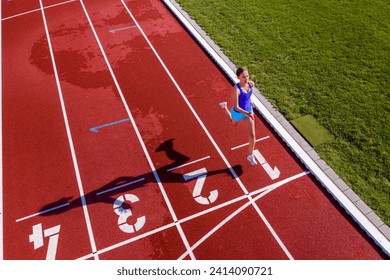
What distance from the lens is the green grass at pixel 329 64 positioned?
307 inches

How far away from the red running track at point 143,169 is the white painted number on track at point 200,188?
2 centimetres

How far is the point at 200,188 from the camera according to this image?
7578mm

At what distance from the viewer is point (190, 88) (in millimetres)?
10023

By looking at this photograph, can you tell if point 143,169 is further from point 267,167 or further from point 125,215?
point 267,167

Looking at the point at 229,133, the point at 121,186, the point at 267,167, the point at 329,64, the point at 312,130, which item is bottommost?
the point at 121,186

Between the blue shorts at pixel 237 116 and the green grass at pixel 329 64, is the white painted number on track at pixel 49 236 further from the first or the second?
the green grass at pixel 329 64

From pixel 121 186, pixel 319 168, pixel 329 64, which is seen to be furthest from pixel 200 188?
pixel 329 64

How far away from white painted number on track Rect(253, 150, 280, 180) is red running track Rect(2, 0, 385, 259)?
0.10 feet

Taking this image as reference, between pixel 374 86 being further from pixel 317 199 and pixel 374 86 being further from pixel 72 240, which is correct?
pixel 72 240

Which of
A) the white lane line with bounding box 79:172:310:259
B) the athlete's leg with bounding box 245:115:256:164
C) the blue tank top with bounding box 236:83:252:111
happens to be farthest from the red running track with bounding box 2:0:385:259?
the blue tank top with bounding box 236:83:252:111

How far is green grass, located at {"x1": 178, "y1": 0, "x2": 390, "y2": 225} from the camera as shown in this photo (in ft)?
25.6

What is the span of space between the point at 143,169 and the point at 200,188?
5.02 feet

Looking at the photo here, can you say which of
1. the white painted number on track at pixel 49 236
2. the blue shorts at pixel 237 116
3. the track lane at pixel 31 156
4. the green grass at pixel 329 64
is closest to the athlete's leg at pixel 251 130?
the blue shorts at pixel 237 116
